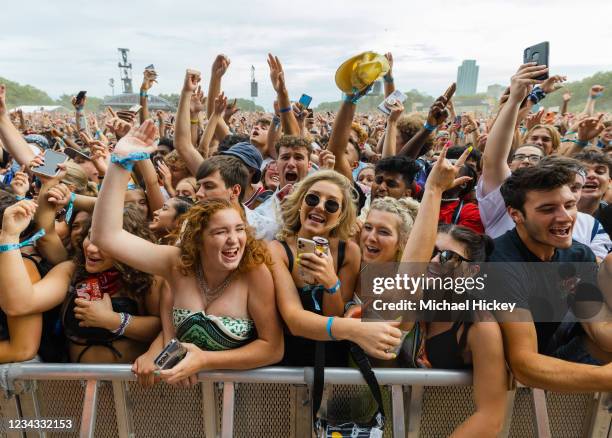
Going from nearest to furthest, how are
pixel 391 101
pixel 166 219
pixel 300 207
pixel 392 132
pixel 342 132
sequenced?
pixel 300 207 → pixel 166 219 → pixel 342 132 → pixel 392 132 → pixel 391 101

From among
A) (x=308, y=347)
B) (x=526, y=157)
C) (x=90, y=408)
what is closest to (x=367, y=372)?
Result: (x=308, y=347)

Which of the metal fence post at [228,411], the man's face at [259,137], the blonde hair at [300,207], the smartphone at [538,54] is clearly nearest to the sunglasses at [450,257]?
the blonde hair at [300,207]

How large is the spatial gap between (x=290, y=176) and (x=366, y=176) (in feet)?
4.02

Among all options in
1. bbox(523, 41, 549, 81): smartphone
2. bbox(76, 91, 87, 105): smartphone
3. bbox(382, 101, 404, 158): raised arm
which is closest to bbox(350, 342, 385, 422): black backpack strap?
bbox(523, 41, 549, 81): smartphone

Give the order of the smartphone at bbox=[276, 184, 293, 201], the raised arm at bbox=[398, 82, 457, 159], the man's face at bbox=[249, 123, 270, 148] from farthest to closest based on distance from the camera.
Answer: the man's face at bbox=[249, 123, 270, 148] < the raised arm at bbox=[398, 82, 457, 159] < the smartphone at bbox=[276, 184, 293, 201]

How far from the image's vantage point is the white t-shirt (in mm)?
2705

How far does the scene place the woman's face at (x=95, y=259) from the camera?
214 cm

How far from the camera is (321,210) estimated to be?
2.37 m

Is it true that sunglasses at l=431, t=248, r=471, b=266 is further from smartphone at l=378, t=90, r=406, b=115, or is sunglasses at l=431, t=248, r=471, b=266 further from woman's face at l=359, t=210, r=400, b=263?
smartphone at l=378, t=90, r=406, b=115

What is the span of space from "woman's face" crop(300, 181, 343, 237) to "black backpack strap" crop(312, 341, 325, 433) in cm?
68

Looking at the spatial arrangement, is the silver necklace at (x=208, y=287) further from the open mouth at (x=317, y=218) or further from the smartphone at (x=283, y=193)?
the smartphone at (x=283, y=193)

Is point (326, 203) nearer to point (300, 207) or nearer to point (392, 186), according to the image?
point (300, 207)

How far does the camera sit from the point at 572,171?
83.1 inches

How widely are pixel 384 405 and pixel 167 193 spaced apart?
3.12 m
